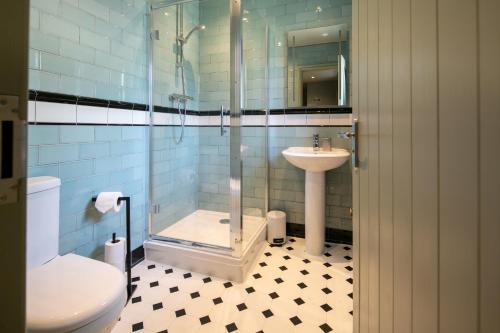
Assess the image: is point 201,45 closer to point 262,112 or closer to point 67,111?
point 262,112

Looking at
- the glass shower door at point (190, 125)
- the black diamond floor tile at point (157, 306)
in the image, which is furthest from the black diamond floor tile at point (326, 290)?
the black diamond floor tile at point (157, 306)

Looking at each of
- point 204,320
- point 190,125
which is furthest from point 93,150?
point 204,320

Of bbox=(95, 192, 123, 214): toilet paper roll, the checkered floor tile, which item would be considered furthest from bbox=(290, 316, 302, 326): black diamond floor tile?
bbox=(95, 192, 123, 214): toilet paper roll

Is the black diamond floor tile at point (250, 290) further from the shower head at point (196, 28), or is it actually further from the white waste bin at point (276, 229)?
the shower head at point (196, 28)

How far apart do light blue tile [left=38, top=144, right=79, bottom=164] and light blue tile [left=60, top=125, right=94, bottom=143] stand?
44 millimetres

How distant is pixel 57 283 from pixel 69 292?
0.12m

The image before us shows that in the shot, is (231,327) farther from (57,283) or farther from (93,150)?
(93,150)

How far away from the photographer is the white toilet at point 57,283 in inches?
39.3

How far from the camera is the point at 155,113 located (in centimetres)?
239

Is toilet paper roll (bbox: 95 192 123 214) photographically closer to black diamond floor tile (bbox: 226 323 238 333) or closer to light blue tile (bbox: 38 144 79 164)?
light blue tile (bbox: 38 144 79 164)

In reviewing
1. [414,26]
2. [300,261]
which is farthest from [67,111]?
[300,261]

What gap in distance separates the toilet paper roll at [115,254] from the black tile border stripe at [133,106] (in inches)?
39.3

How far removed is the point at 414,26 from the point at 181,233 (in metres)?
2.34

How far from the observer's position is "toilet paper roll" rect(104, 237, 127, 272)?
1823 mm
